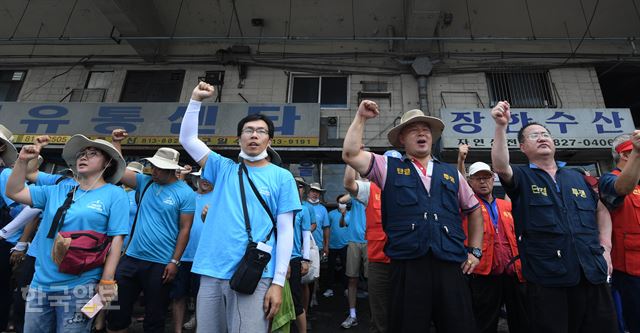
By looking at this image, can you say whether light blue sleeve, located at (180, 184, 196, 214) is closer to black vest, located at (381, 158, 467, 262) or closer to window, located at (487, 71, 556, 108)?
black vest, located at (381, 158, 467, 262)

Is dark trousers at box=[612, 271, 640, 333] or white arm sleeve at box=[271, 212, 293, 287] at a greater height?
white arm sleeve at box=[271, 212, 293, 287]

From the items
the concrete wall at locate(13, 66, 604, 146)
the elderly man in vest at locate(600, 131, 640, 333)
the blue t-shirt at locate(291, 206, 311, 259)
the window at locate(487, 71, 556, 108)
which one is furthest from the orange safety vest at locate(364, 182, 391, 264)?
the window at locate(487, 71, 556, 108)

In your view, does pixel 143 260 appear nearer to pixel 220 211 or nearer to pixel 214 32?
pixel 220 211

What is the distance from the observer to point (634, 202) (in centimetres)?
265

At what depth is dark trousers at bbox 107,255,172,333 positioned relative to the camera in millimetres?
3150

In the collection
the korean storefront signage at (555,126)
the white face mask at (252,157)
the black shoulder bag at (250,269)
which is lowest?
the black shoulder bag at (250,269)

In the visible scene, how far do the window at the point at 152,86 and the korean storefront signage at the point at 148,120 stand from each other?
100cm

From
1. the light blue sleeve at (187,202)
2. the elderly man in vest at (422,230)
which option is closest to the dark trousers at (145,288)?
the light blue sleeve at (187,202)

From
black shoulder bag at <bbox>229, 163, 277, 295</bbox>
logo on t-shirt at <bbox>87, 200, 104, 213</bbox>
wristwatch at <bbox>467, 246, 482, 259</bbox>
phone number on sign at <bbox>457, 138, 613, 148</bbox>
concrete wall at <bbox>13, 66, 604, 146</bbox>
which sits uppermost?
concrete wall at <bbox>13, 66, 604, 146</bbox>

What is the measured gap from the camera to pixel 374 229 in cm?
348

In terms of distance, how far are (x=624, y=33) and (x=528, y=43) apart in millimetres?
2835

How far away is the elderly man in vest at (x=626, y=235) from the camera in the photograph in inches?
97.3

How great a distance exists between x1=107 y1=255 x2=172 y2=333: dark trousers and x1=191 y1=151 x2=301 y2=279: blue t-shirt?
170cm

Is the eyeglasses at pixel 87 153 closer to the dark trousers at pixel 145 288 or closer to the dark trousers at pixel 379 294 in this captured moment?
the dark trousers at pixel 145 288
